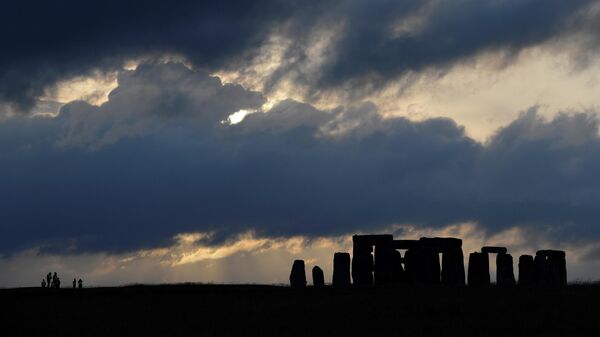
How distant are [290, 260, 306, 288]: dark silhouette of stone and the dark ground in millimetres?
6102

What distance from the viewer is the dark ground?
2681cm

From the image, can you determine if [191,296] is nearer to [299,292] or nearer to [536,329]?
[299,292]

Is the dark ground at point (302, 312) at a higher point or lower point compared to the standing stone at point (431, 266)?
lower

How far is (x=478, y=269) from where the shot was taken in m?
46.3

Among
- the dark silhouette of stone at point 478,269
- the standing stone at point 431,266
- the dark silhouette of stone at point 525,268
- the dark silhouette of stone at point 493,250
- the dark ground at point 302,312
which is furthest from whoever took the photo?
the dark silhouette of stone at point 493,250

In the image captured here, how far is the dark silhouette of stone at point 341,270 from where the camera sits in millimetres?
45000

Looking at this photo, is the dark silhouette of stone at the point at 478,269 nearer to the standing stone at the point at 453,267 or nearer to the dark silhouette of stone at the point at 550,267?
the standing stone at the point at 453,267

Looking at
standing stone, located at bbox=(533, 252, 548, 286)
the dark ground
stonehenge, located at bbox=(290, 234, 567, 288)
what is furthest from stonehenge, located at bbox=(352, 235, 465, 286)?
the dark ground

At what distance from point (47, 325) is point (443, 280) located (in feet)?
70.7

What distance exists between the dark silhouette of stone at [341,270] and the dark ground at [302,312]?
21.9ft

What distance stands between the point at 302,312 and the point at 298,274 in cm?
1452

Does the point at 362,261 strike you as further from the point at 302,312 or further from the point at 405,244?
the point at 302,312

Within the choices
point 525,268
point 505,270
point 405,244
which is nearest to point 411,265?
point 405,244

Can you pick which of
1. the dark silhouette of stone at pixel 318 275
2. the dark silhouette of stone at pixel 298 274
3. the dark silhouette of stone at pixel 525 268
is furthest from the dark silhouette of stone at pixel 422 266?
the dark silhouette of stone at pixel 525 268
